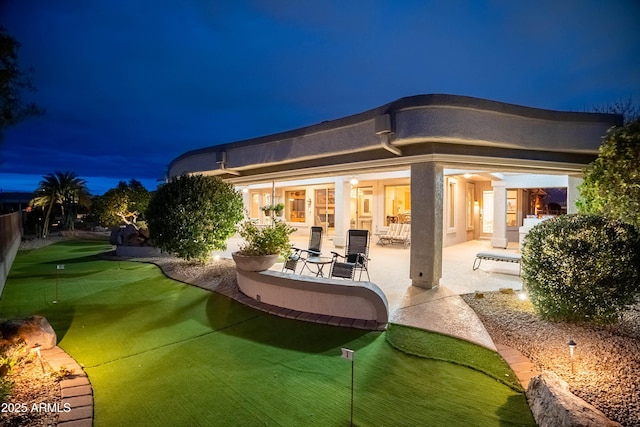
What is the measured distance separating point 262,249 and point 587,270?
15.4 feet

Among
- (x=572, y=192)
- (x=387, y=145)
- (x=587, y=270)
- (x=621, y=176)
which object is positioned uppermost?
(x=387, y=145)

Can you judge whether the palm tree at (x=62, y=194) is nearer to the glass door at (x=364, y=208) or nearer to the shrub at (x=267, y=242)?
the glass door at (x=364, y=208)

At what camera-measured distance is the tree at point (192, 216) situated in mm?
8359

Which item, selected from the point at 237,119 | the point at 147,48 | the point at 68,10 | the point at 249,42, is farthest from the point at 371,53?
the point at 68,10

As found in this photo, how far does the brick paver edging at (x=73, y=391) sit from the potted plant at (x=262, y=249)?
265cm

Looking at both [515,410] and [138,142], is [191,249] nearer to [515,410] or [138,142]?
[515,410]

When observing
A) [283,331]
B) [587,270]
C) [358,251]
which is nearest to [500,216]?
[358,251]

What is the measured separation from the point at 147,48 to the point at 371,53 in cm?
3194

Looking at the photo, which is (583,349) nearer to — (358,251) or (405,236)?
(358,251)

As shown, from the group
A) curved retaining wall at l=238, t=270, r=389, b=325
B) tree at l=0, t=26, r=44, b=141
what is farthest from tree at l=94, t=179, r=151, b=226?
Result: curved retaining wall at l=238, t=270, r=389, b=325

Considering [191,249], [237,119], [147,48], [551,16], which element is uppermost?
[237,119]

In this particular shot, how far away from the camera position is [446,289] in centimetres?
666

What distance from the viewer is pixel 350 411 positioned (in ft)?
9.32

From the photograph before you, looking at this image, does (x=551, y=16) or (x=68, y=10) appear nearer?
(x=68, y=10)
